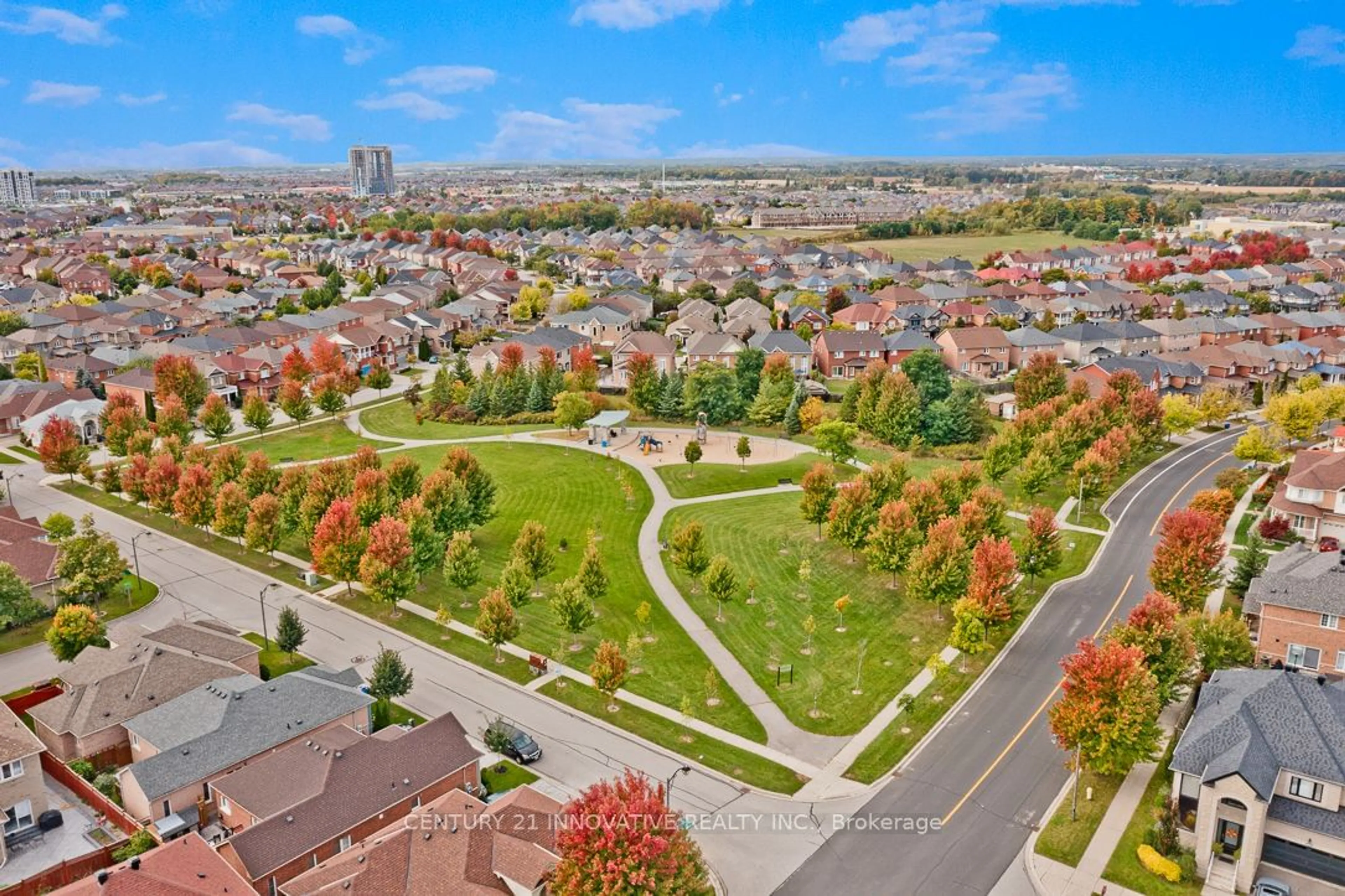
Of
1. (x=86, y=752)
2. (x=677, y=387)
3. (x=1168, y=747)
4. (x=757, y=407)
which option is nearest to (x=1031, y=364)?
(x=757, y=407)

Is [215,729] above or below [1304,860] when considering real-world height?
above

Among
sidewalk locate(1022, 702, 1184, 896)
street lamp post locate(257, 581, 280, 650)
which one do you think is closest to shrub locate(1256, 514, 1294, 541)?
sidewalk locate(1022, 702, 1184, 896)

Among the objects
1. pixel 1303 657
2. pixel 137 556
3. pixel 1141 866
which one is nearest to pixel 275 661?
pixel 137 556

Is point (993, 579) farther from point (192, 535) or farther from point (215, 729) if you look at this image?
point (192, 535)

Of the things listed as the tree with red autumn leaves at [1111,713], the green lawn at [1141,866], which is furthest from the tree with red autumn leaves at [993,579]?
the green lawn at [1141,866]

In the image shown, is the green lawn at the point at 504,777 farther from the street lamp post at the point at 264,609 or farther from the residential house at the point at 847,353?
the residential house at the point at 847,353

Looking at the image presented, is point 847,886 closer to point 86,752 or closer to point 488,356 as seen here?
point 86,752
